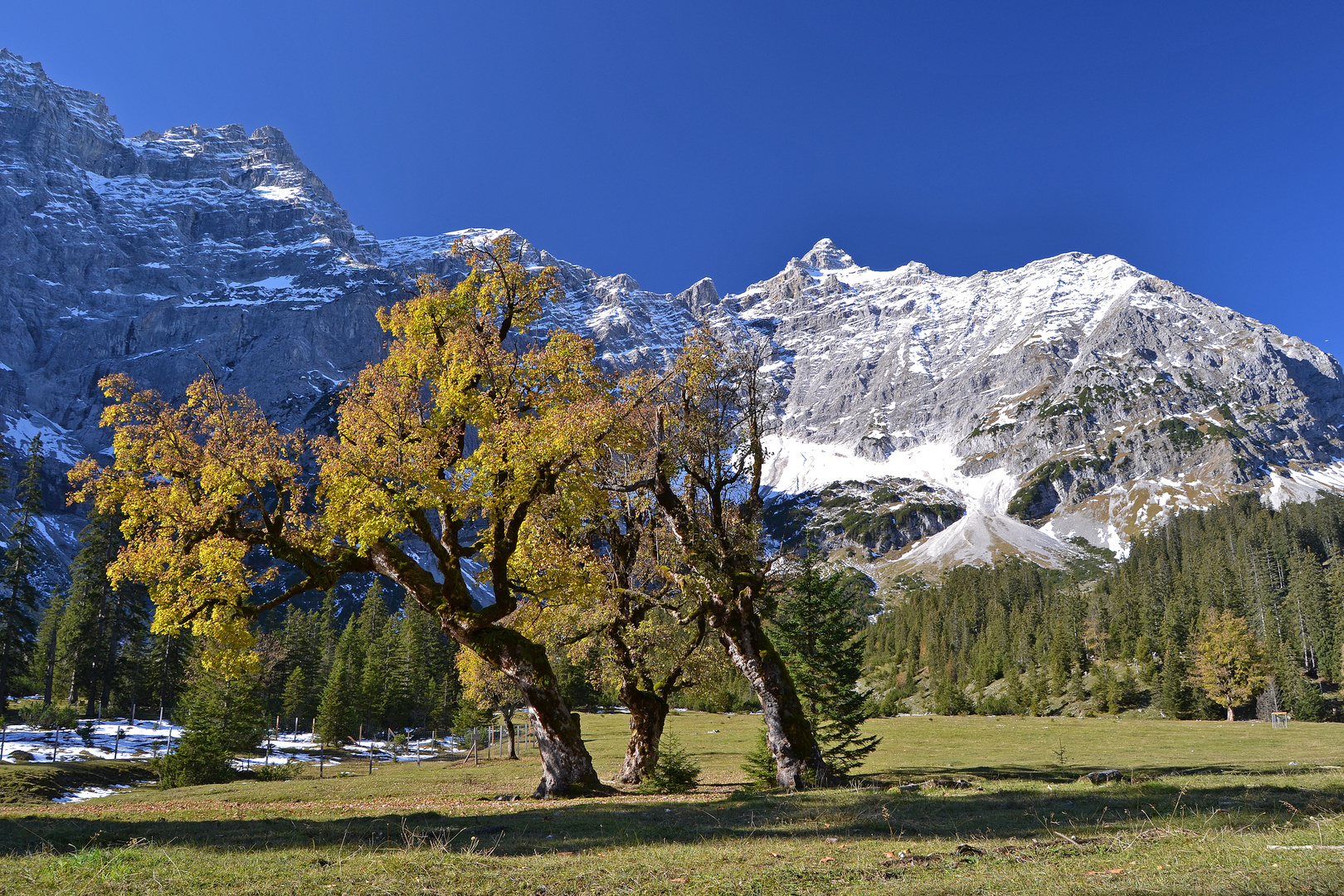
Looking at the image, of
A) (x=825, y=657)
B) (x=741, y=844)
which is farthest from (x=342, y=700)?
(x=741, y=844)

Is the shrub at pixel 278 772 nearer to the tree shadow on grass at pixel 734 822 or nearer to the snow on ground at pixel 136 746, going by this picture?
the snow on ground at pixel 136 746

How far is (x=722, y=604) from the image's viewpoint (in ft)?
64.9

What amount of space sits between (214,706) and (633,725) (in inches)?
1299

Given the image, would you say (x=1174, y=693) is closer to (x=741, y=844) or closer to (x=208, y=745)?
(x=208, y=745)

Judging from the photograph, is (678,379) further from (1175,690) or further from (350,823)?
(1175,690)

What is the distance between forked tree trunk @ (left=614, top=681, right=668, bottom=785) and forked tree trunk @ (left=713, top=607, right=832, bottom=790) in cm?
508

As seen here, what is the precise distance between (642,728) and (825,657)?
867 centimetres

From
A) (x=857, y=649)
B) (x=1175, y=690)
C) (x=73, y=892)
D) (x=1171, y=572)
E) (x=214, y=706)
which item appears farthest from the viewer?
(x=1171, y=572)

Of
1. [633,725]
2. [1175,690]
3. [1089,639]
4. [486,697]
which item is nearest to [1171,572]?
[1089,639]

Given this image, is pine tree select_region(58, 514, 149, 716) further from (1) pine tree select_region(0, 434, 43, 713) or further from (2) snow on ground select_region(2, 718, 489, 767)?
(1) pine tree select_region(0, 434, 43, 713)

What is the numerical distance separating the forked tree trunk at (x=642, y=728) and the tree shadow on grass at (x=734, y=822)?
8735 millimetres

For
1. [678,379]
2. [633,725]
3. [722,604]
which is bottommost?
[633,725]

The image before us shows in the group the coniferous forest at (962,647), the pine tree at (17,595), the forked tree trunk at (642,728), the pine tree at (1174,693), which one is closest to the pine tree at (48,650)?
the coniferous forest at (962,647)

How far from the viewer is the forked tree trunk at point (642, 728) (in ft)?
76.9
